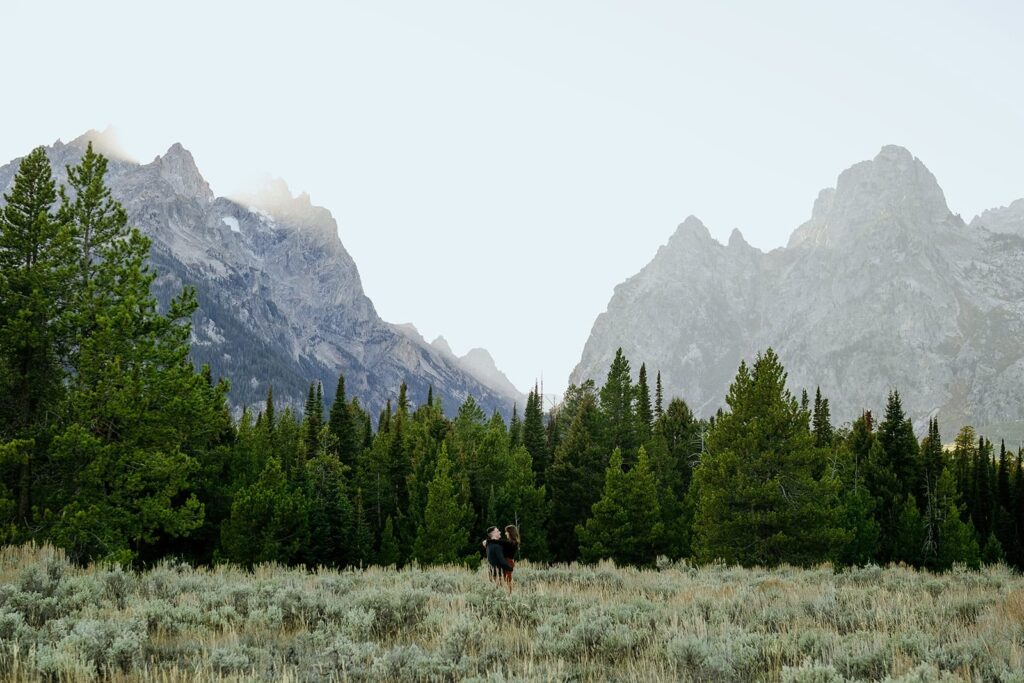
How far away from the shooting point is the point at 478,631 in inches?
311

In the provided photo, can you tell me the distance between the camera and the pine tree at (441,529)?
4122 centimetres

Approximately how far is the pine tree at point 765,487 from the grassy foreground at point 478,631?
66.5 ft

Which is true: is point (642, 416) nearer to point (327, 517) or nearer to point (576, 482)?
point (576, 482)

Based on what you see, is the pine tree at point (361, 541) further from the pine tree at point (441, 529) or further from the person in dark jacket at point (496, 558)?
the person in dark jacket at point (496, 558)

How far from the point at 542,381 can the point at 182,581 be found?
270 feet

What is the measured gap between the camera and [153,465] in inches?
798

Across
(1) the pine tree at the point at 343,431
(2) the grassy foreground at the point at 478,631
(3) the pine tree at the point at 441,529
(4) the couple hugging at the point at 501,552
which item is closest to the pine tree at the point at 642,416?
(3) the pine tree at the point at 441,529

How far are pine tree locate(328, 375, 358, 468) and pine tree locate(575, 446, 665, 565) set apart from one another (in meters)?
29.9

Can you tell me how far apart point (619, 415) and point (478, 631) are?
4489 cm

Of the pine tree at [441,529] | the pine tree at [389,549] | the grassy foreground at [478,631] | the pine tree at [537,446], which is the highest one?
the pine tree at [537,446]

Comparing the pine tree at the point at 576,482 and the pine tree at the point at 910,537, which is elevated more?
the pine tree at the point at 576,482

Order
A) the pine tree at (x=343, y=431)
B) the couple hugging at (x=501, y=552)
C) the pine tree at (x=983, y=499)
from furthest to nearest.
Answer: the pine tree at (x=983, y=499)
the pine tree at (x=343, y=431)
the couple hugging at (x=501, y=552)

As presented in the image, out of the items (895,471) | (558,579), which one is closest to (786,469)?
(558,579)

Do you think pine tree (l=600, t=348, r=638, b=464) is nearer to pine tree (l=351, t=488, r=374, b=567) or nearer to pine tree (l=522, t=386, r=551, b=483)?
pine tree (l=522, t=386, r=551, b=483)
